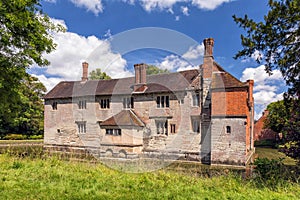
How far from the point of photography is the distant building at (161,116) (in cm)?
2012

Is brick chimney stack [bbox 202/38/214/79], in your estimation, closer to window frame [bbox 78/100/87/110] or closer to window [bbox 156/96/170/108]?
window [bbox 156/96/170/108]

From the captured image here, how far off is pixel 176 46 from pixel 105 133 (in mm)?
14000

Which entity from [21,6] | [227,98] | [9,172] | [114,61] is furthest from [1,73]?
[227,98]

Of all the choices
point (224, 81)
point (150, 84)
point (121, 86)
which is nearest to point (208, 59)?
point (224, 81)

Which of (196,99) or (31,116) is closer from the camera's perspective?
(196,99)

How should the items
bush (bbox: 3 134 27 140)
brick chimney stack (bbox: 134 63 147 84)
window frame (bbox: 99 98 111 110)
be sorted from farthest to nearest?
1. bush (bbox: 3 134 27 140)
2. window frame (bbox: 99 98 111 110)
3. brick chimney stack (bbox: 134 63 147 84)

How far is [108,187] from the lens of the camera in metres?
5.95

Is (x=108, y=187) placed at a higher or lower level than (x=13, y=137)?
higher

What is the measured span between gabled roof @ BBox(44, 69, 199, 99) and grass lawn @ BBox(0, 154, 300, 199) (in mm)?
17653

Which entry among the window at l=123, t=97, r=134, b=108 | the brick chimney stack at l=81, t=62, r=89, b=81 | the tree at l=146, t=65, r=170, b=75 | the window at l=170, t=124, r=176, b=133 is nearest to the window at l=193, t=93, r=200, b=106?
the window at l=170, t=124, r=176, b=133

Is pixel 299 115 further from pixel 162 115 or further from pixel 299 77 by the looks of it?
pixel 162 115

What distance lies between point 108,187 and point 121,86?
2391cm

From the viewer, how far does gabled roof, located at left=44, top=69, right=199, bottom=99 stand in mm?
25094

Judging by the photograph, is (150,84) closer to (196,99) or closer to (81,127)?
(196,99)
